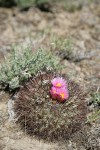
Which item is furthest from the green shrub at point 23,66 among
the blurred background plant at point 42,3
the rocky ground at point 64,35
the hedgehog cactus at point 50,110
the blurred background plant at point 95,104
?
the blurred background plant at point 42,3

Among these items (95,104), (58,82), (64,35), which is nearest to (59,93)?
(58,82)

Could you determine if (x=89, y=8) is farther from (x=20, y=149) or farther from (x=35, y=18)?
(x=20, y=149)

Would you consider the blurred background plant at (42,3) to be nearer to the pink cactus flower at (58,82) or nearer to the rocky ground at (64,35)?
the rocky ground at (64,35)

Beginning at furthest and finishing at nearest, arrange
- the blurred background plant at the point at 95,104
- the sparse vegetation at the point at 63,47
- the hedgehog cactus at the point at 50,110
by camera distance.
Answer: the sparse vegetation at the point at 63,47
the blurred background plant at the point at 95,104
the hedgehog cactus at the point at 50,110

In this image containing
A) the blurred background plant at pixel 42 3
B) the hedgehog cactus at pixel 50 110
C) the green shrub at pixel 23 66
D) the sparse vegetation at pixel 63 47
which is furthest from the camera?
the blurred background plant at pixel 42 3

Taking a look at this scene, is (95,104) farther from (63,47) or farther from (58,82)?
(63,47)

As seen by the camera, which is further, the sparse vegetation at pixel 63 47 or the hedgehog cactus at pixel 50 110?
the sparse vegetation at pixel 63 47

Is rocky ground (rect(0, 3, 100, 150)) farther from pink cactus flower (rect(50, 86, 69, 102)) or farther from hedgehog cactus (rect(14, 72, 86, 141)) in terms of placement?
pink cactus flower (rect(50, 86, 69, 102))
